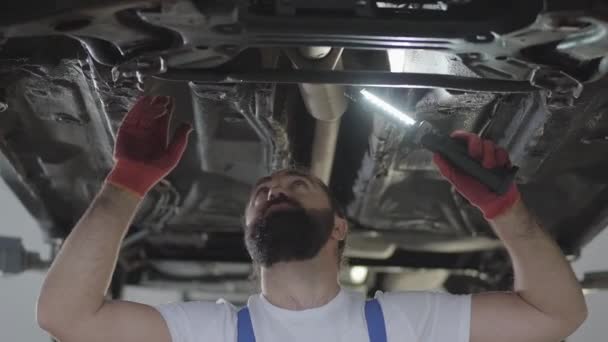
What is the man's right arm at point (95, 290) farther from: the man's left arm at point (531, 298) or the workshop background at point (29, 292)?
the workshop background at point (29, 292)

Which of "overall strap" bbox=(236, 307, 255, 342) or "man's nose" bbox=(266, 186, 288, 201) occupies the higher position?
"man's nose" bbox=(266, 186, 288, 201)

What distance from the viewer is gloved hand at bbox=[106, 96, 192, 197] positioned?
53.8 inches

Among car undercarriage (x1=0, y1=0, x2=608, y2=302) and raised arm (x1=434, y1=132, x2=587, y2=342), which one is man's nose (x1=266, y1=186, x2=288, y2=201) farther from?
raised arm (x1=434, y1=132, x2=587, y2=342)

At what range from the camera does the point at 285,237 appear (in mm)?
1437

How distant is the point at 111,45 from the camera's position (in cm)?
123

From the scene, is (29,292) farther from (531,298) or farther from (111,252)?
(531,298)

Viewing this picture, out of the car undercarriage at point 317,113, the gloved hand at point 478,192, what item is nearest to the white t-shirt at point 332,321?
the gloved hand at point 478,192

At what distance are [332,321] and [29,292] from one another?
1.88m

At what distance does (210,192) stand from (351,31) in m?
0.84

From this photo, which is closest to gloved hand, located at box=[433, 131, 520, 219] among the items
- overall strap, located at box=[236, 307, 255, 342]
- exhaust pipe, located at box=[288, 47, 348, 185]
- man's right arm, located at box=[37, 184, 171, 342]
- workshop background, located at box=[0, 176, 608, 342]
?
exhaust pipe, located at box=[288, 47, 348, 185]

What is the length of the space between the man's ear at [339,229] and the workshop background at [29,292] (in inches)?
45.2

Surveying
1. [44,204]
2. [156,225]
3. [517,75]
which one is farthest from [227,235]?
[517,75]

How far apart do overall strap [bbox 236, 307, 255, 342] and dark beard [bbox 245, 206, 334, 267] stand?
10 centimetres

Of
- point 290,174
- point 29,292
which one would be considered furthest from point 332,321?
point 29,292
